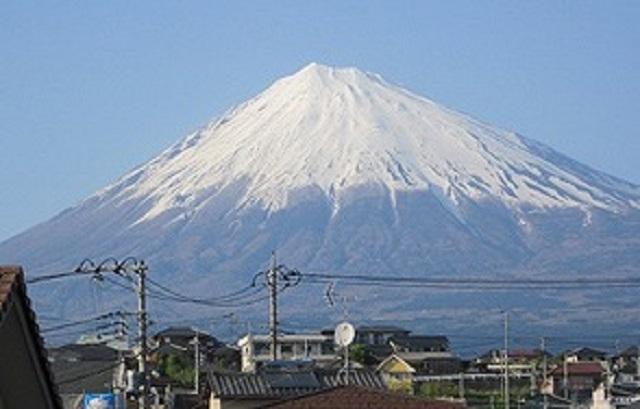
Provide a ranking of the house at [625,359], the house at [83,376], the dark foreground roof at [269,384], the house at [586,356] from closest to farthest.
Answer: the dark foreground roof at [269,384]
the house at [83,376]
the house at [625,359]
the house at [586,356]

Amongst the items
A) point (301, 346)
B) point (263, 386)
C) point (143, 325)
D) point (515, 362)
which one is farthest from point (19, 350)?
point (515, 362)

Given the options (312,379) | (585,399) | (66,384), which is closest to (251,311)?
(585,399)

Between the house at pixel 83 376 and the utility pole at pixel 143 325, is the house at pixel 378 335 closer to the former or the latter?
the house at pixel 83 376

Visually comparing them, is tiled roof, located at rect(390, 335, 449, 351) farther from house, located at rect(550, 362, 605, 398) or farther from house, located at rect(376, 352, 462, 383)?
house, located at rect(550, 362, 605, 398)

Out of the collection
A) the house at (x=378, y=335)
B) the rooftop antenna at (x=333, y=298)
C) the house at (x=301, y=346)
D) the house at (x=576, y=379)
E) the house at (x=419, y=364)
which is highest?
the rooftop antenna at (x=333, y=298)

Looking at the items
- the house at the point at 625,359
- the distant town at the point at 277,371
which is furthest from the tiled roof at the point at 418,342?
the house at the point at 625,359

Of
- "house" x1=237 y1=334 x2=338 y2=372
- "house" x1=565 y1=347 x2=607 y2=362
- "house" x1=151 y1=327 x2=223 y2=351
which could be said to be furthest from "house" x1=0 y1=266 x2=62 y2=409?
"house" x1=565 y1=347 x2=607 y2=362

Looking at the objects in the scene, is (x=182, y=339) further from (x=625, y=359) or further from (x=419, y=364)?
(x=625, y=359)
